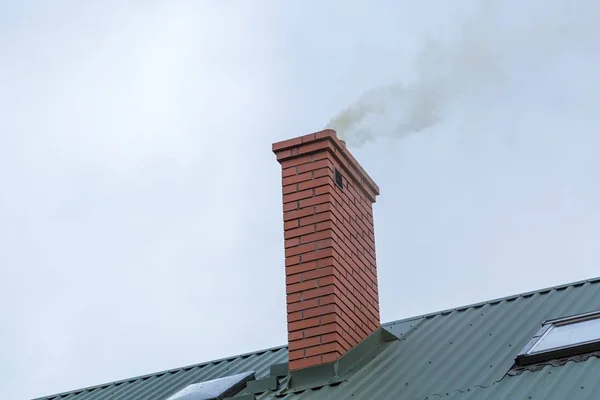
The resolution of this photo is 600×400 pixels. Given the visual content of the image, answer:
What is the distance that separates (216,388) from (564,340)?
325cm

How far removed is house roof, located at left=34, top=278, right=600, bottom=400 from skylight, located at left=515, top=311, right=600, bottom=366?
0.31ft

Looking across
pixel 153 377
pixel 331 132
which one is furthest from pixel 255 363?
pixel 331 132

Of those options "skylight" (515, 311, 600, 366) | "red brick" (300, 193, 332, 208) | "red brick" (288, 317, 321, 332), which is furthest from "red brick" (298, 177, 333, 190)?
"skylight" (515, 311, 600, 366)

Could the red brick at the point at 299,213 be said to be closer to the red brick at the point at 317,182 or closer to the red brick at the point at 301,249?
the red brick at the point at 317,182

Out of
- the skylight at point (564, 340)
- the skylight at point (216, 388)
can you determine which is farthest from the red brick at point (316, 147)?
the skylight at point (564, 340)

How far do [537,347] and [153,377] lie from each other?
5.05 meters

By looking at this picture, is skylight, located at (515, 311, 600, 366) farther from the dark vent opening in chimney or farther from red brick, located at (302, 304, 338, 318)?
the dark vent opening in chimney

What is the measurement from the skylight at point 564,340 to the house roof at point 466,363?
0.09 meters

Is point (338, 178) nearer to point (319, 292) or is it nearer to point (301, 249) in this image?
point (301, 249)

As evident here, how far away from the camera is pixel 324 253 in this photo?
9.67m

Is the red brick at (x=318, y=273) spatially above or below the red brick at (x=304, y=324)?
above

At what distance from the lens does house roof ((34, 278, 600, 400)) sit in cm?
760

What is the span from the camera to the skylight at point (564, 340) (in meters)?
7.84

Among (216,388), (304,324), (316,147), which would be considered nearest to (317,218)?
(316,147)
